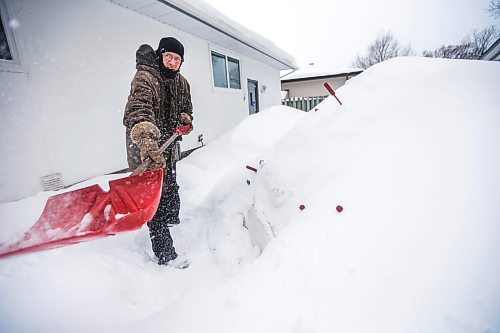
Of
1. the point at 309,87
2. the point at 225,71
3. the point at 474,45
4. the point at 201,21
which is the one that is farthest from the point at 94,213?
the point at 474,45

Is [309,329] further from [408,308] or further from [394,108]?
[394,108]

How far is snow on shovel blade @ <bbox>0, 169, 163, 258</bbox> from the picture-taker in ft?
4.34

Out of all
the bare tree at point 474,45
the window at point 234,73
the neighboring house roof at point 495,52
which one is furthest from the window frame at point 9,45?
the bare tree at point 474,45

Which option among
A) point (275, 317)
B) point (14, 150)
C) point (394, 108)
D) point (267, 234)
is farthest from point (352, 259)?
point (14, 150)

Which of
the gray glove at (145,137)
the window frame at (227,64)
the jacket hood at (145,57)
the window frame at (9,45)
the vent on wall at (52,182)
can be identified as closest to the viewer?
the gray glove at (145,137)

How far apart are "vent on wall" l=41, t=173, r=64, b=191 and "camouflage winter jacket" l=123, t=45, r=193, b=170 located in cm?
151

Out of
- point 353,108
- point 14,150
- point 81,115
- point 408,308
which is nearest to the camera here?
point 408,308

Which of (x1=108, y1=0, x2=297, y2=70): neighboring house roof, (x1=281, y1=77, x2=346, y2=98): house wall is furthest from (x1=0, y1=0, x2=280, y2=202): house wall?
(x1=281, y1=77, x2=346, y2=98): house wall

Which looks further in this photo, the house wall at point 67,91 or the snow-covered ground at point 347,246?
the house wall at point 67,91

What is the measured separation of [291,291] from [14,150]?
9.79ft

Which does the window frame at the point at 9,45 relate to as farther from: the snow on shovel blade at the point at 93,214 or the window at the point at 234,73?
the window at the point at 234,73

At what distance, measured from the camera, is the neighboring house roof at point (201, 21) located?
3.61 meters

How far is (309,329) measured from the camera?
3.00 ft

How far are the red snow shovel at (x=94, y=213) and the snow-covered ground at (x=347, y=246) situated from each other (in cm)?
26
